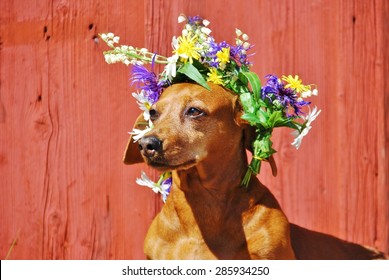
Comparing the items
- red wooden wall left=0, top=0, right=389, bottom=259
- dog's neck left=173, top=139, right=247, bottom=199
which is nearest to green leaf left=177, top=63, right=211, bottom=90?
dog's neck left=173, top=139, right=247, bottom=199

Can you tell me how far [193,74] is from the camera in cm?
344

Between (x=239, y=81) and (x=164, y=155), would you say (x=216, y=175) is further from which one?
(x=239, y=81)

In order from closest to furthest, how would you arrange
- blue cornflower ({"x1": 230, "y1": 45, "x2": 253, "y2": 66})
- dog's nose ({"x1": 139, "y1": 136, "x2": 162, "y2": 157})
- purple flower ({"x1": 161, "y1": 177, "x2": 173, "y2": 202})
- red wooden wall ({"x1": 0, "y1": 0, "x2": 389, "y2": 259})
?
dog's nose ({"x1": 139, "y1": 136, "x2": 162, "y2": 157})
blue cornflower ({"x1": 230, "y1": 45, "x2": 253, "y2": 66})
purple flower ({"x1": 161, "y1": 177, "x2": 173, "y2": 202})
red wooden wall ({"x1": 0, "y1": 0, "x2": 389, "y2": 259})

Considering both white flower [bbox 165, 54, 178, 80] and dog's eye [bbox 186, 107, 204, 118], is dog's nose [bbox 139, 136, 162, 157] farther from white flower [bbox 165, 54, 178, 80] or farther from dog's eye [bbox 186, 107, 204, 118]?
white flower [bbox 165, 54, 178, 80]

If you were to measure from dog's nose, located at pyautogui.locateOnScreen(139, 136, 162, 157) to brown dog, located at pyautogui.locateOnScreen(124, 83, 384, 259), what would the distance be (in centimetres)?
9

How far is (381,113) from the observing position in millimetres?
4168

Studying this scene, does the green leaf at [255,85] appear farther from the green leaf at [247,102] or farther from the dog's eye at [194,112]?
the dog's eye at [194,112]

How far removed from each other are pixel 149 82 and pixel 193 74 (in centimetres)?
29

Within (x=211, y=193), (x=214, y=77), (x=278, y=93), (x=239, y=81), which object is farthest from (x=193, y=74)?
(x=211, y=193)

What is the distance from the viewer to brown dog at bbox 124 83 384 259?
3332mm

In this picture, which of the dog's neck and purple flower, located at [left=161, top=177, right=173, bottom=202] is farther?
purple flower, located at [left=161, top=177, right=173, bottom=202]
